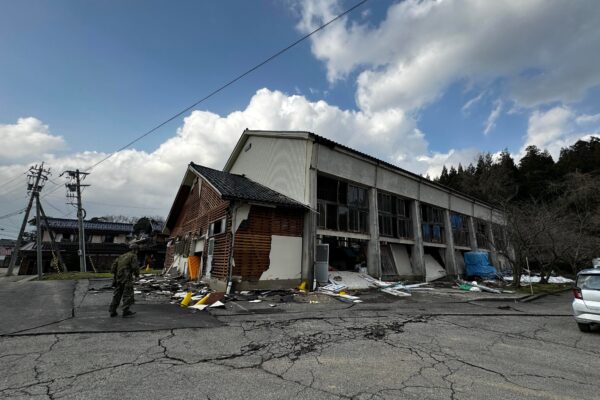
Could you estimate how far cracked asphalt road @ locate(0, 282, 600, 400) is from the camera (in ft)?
11.4

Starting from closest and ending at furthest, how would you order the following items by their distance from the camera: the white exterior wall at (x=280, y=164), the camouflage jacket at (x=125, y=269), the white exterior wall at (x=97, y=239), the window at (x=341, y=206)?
the camouflage jacket at (x=125, y=269) → the white exterior wall at (x=280, y=164) → the window at (x=341, y=206) → the white exterior wall at (x=97, y=239)

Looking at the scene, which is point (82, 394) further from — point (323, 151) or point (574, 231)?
point (574, 231)

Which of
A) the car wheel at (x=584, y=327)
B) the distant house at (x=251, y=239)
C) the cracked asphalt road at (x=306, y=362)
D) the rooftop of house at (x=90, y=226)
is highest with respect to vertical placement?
the rooftop of house at (x=90, y=226)

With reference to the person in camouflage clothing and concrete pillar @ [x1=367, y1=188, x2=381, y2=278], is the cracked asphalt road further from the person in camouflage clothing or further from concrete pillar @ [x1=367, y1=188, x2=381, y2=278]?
concrete pillar @ [x1=367, y1=188, x2=381, y2=278]

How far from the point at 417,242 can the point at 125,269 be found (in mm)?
15594

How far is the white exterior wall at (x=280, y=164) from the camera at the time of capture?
525 inches

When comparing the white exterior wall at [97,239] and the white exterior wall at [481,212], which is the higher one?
the white exterior wall at [481,212]

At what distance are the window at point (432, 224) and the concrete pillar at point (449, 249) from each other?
10.2 inches

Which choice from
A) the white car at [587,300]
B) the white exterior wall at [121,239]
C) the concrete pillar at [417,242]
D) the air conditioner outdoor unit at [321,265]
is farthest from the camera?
the white exterior wall at [121,239]

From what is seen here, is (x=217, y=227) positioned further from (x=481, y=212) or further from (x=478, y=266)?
(x=481, y=212)

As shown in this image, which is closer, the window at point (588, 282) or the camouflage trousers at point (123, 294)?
the window at point (588, 282)

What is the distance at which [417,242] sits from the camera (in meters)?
18.2

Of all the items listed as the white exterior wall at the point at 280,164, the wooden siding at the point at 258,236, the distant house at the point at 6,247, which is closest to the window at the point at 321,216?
the white exterior wall at the point at 280,164

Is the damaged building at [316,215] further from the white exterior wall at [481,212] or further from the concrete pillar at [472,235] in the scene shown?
the white exterior wall at [481,212]
